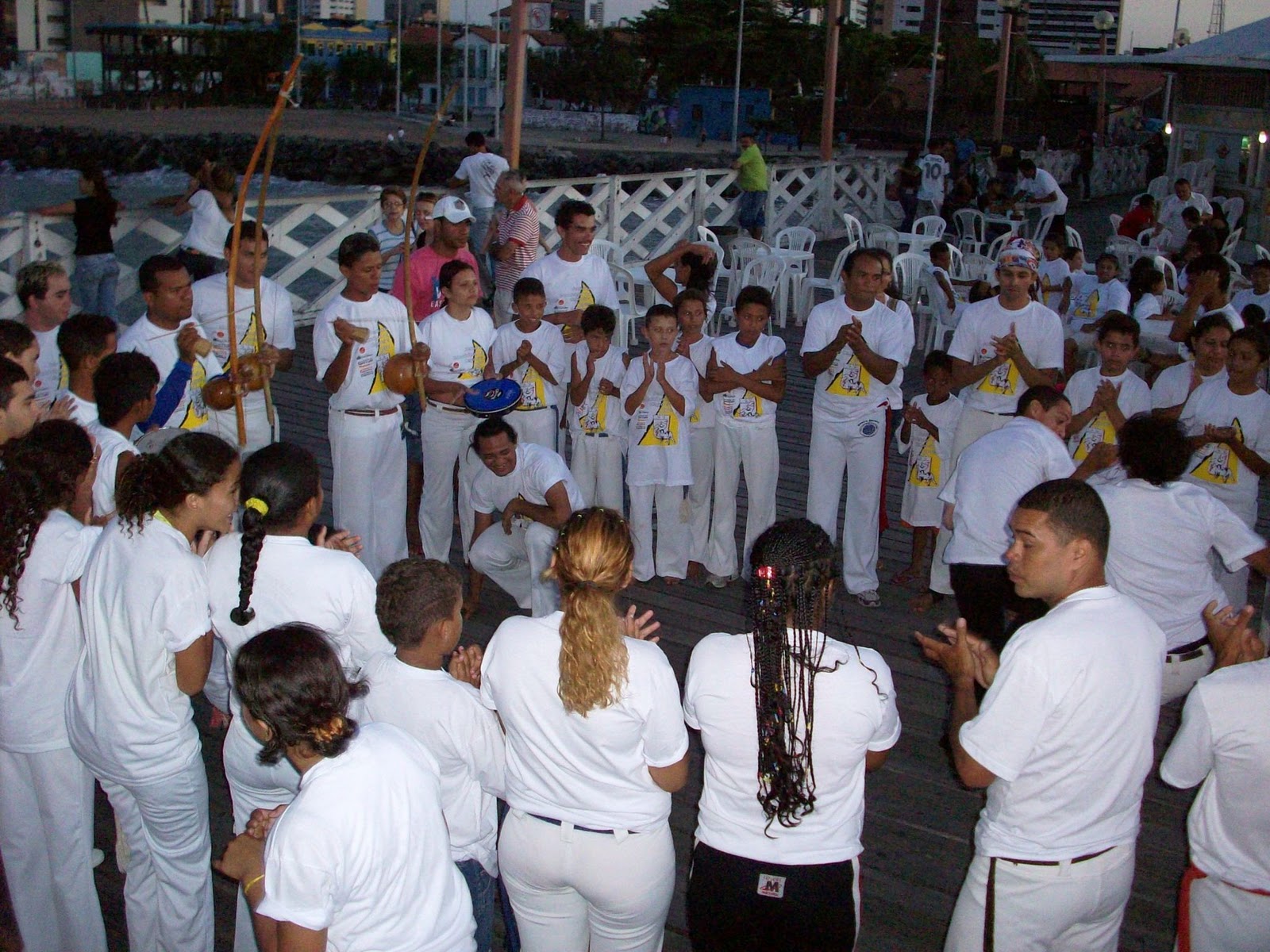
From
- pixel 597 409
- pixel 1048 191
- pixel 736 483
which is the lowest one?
pixel 736 483

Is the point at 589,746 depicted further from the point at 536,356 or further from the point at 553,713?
the point at 536,356

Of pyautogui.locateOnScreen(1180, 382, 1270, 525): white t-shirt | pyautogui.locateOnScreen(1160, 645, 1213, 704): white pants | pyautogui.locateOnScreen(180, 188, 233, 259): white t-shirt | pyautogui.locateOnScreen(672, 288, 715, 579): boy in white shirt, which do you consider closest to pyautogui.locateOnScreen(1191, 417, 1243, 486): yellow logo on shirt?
pyautogui.locateOnScreen(1180, 382, 1270, 525): white t-shirt

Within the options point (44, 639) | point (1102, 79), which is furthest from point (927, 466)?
point (1102, 79)

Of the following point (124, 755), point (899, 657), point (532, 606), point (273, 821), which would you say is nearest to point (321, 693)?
point (273, 821)

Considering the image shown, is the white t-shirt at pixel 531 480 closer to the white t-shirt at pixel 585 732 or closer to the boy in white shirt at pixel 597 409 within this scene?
the boy in white shirt at pixel 597 409

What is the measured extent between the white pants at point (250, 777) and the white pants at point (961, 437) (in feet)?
12.1

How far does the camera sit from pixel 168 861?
3.07 m

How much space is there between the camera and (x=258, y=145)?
4.36 meters

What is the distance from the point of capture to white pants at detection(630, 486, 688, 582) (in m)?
6.10

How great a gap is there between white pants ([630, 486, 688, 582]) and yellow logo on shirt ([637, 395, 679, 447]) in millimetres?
244

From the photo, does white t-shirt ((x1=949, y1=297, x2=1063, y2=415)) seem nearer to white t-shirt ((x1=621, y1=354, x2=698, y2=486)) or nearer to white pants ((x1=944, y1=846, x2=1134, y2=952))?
white t-shirt ((x1=621, y1=354, x2=698, y2=486))

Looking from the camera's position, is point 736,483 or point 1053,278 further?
point 1053,278

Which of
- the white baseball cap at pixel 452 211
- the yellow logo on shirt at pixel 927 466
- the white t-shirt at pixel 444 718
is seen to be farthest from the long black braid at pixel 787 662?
the white baseball cap at pixel 452 211

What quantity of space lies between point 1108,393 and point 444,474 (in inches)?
124
